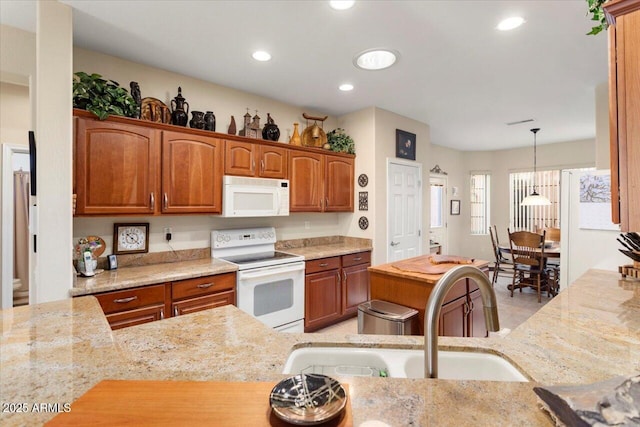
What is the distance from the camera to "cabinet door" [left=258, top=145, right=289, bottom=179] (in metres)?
3.25

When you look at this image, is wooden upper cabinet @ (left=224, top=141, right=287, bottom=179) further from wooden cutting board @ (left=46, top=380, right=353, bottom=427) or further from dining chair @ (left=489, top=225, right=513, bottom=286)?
dining chair @ (left=489, top=225, right=513, bottom=286)

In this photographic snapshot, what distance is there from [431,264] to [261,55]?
2.28 meters

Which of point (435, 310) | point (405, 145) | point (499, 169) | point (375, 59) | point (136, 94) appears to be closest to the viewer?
point (435, 310)

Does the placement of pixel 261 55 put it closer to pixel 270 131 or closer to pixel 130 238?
pixel 270 131

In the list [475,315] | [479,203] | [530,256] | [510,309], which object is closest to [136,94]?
[475,315]

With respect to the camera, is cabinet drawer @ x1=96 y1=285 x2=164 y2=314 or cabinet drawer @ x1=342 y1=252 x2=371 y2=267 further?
cabinet drawer @ x1=342 y1=252 x2=371 y2=267

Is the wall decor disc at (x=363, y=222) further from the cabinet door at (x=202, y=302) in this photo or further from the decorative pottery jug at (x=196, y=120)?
the decorative pottery jug at (x=196, y=120)

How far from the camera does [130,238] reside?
2.72 meters

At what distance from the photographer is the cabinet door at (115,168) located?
7.33 feet

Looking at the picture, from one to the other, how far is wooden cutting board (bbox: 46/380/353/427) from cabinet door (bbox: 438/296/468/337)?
1.83m

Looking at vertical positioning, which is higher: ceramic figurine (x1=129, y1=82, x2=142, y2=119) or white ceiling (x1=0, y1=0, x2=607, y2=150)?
white ceiling (x1=0, y1=0, x2=607, y2=150)

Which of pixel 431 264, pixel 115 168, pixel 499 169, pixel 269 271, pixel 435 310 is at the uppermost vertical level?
pixel 499 169

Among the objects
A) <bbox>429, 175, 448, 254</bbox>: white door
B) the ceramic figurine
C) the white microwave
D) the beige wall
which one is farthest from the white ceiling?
<bbox>429, 175, 448, 254</bbox>: white door

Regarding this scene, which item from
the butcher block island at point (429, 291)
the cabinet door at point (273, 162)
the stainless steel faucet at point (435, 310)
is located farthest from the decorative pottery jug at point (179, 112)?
the stainless steel faucet at point (435, 310)
